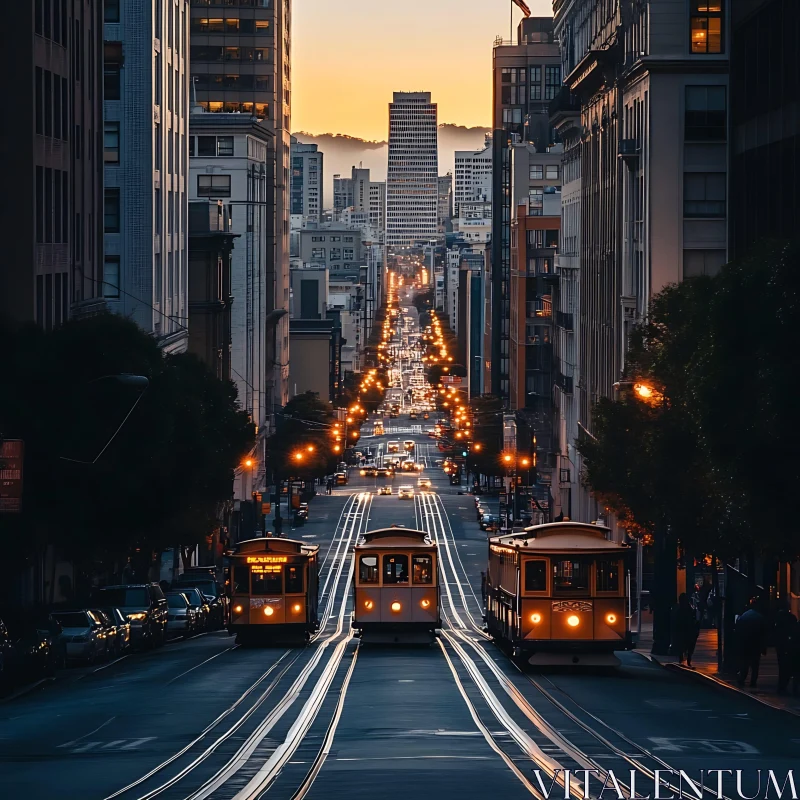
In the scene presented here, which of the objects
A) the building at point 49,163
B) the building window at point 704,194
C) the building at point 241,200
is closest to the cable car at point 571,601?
the building at point 49,163

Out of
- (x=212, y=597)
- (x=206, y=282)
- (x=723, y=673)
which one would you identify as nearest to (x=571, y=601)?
(x=723, y=673)

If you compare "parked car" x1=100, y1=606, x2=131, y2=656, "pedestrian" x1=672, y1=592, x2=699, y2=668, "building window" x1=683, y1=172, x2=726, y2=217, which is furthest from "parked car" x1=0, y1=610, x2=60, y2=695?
"building window" x1=683, y1=172, x2=726, y2=217

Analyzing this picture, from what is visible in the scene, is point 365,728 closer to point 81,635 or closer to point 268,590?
point 81,635

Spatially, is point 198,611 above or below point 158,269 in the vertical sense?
below

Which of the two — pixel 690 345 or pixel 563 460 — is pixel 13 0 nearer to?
pixel 690 345

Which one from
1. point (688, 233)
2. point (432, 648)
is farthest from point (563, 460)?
point (432, 648)

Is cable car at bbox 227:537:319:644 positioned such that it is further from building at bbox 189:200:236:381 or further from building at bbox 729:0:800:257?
building at bbox 189:200:236:381

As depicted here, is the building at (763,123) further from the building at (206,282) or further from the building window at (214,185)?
the building window at (214,185)
